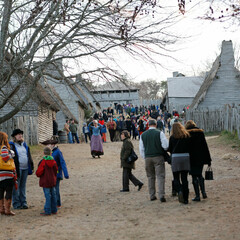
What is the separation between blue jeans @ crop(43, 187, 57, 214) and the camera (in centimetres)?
825

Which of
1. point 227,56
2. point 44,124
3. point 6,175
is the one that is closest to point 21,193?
point 6,175

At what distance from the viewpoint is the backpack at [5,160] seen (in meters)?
8.31

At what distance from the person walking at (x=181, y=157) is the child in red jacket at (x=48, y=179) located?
7.87ft

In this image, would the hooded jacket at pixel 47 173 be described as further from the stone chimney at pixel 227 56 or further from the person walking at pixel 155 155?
the stone chimney at pixel 227 56

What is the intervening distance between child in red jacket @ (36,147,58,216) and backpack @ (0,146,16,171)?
1.96 feet

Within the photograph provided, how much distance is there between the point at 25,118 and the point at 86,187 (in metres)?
12.5

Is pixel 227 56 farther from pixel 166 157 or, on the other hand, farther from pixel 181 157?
pixel 181 157

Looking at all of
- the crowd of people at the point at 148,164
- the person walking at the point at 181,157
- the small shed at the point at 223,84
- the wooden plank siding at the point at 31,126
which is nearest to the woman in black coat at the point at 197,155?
the crowd of people at the point at 148,164

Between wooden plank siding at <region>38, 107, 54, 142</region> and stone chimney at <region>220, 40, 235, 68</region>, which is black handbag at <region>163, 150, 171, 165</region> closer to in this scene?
wooden plank siding at <region>38, 107, 54, 142</region>

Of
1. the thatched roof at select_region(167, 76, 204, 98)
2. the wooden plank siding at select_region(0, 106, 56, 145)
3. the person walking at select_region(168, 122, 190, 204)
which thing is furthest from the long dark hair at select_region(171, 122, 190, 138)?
the thatched roof at select_region(167, 76, 204, 98)

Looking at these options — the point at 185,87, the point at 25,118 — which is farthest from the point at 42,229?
the point at 185,87

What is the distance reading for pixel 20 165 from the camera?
911 cm

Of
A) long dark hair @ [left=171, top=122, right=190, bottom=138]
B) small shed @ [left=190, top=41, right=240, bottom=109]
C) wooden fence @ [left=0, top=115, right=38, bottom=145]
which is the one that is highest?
small shed @ [left=190, top=41, right=240, bottom=109]

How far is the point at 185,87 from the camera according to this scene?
65688 mm
